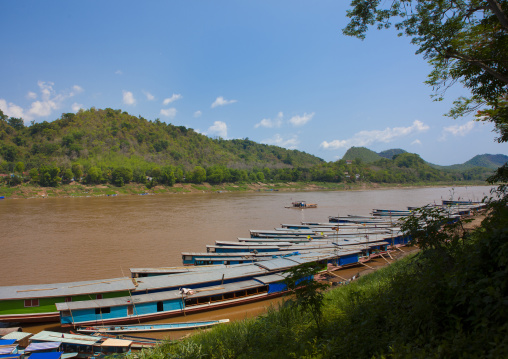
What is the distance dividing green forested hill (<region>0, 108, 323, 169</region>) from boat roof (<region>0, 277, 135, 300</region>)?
79.6 meters

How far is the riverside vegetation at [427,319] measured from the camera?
309 cm

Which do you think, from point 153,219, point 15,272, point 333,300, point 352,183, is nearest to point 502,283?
point 333,300

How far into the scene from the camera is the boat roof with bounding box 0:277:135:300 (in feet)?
33.5

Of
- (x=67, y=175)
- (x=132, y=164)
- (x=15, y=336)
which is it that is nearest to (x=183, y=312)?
(x=15, y=336)

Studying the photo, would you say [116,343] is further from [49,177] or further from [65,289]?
[49,177]

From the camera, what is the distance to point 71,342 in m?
7.67

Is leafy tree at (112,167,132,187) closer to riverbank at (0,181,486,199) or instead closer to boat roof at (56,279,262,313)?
riverbank at (0,181,486,199)

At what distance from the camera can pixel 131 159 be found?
104 metres

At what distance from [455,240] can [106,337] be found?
9129 mm

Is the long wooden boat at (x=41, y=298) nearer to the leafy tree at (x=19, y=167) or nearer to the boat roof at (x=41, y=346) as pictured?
the boat roof at (x=41, y=346)

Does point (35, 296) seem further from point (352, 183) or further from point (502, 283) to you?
point (352, 183)

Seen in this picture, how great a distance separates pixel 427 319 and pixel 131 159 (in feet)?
361

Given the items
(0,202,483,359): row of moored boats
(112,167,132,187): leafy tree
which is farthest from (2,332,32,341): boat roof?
(112,167,132,187): leafy tree

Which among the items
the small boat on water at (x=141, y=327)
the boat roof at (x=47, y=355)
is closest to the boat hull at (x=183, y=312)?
the small boat on water at (x=141, y=327)
